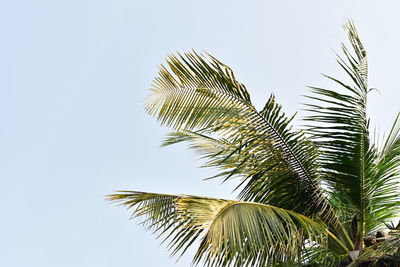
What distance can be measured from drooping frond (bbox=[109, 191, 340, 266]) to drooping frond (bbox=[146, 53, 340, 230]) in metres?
0.59

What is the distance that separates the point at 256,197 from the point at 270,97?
1.30 metres

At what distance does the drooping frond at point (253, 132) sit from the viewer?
8328 millimetres

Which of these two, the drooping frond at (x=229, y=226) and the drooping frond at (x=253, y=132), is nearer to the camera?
the drooping frond at (x=229, y=226)

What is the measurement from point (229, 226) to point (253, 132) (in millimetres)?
2105

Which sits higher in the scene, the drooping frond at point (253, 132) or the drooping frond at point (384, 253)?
the drooping frond at point (253, 132)

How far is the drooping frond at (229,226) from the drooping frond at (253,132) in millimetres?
585

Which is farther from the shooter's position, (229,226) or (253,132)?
(253,132)

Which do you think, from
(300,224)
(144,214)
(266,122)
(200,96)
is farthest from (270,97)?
(144,214)

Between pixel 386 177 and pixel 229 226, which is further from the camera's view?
pixel 386 177

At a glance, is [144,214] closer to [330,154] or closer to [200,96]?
[200,96]

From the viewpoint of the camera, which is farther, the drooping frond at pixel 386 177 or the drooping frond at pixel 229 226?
the drooping frond at pixel 386 177

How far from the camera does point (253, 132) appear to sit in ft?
27.4

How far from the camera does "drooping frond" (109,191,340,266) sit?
21.3ft

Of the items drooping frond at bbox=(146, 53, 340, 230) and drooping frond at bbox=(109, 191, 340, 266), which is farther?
drooping frond at bbox=(146, 53, 340, 230)
